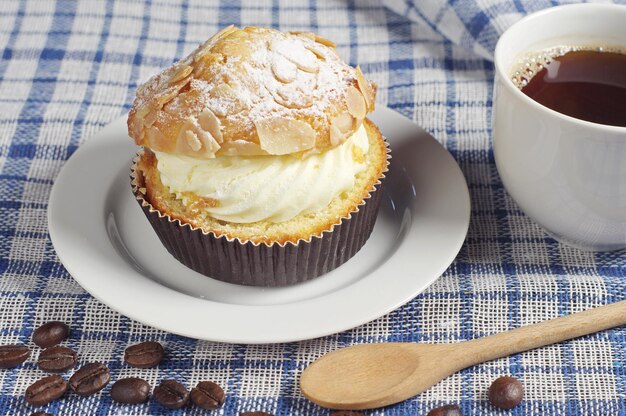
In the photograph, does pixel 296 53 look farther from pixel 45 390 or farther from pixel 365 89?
pixel 45 390

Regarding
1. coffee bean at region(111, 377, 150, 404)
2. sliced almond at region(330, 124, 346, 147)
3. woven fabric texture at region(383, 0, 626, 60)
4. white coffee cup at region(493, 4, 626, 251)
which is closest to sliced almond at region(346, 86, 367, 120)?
sliced almond at region(330, 124, 346, 147)

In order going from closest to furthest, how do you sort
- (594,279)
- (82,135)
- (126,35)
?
1. (594,279)
2. (82,135)
3. (126,35)

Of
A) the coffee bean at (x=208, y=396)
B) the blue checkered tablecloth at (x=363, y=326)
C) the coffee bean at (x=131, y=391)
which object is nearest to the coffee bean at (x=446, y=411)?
the blue checkered tablecloth at (x=363, y=326)

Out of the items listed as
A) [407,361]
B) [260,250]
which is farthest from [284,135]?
[407,361]

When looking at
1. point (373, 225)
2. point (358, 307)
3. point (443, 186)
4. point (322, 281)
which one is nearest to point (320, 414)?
point (358, 307)

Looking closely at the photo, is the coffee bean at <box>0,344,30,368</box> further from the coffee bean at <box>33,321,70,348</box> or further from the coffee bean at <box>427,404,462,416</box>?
the coffee bean at <box>427,404,462,416</box>

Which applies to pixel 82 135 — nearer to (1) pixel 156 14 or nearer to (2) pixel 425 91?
(1) pixel 156 14
